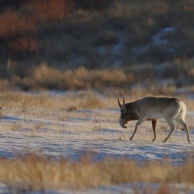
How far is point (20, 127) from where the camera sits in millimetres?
15203

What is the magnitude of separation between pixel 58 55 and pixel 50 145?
88.8 ft

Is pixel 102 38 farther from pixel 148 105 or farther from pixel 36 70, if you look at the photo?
pixel 148 105

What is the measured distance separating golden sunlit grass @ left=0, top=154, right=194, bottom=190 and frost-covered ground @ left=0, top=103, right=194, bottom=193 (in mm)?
305

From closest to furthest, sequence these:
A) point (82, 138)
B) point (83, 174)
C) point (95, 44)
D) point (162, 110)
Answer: point (83, 174) → point (162, 110) → point (82, 138) → point (95, 44)

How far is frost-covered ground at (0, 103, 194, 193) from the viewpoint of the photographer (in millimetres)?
Answer: 11023

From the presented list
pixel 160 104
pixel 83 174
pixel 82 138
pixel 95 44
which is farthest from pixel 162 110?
pixel 95 44

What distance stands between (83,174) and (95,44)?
31.9 metres

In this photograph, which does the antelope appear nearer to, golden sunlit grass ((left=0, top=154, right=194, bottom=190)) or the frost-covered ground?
the frost-covered ground

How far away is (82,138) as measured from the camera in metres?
13.4

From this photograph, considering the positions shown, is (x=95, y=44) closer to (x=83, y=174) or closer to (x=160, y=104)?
(x=160, y=104)

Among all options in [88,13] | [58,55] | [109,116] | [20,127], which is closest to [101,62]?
[58,55]

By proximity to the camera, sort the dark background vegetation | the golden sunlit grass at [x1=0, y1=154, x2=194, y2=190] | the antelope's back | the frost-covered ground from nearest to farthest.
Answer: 1. the golden sunlit grass at [x1=0, y1=154, x2=194, y2=190]
2. the frost-covered ground
3. the antelope's back
4. the dark background vegetation

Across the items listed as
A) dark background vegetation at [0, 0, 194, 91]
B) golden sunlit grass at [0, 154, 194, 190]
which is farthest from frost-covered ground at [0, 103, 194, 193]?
dark background vegetation at [0, 0, 194, 91]

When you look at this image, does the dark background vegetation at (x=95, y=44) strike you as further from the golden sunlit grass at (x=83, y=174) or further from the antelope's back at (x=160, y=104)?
the golden sunlit grass at (x=83, y=174)
